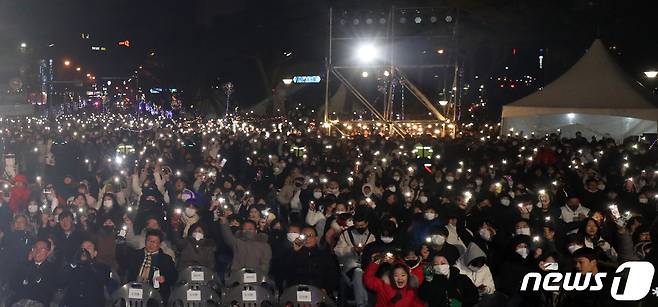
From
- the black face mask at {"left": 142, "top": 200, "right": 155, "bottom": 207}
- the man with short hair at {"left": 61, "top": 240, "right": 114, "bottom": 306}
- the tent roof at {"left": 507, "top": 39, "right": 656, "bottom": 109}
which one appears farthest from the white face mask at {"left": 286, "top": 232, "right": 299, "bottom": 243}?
the tent roof at {"left": 507, "top": 39, "right": 656, "bottom": 109}

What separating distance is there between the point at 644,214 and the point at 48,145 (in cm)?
1494

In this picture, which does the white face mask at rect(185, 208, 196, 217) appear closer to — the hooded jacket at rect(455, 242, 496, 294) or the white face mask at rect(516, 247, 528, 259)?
the hooded jacket at rect(455, 242, 496, 294)

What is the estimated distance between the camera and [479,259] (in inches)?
314

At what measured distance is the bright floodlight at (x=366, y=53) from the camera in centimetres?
2320

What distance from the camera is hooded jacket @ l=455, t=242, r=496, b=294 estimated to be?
7781 mm

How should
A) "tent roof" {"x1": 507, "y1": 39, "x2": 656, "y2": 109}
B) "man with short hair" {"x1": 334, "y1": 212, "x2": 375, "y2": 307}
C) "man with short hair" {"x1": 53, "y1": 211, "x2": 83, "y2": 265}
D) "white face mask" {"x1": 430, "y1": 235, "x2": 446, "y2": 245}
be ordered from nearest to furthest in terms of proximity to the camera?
"white face mask" {"x1": 430, "y1": 235, "x2": 446, "y2": 245}
"man with short hair" {"x1": 334, "y1": 212, "x2": 375, "y2": 307}
"man with short hair" {"x1": 53, "y1": 211, "x2": 83, "y2": 265}
"tent roof" {"x1": 507, "y1": 39, "x2": 656, "y2": 109}

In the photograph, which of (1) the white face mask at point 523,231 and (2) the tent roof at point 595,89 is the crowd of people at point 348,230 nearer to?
(1) the white face mask at point 523,231

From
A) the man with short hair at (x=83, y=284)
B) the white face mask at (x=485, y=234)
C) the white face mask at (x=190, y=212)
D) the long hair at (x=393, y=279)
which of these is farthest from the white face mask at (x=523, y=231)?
the man with short hair at (x=83, y=284)

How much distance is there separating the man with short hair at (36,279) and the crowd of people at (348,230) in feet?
0.05

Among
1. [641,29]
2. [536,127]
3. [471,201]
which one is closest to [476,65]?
[641,29]

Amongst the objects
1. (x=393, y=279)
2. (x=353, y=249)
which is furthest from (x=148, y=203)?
(x=393, y=279)

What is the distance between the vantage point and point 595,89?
22.0m

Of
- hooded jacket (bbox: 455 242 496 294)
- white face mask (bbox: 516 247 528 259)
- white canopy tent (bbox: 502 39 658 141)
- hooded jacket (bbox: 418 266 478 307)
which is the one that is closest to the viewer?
hooded jacket (bbox: 418 266 478 307)

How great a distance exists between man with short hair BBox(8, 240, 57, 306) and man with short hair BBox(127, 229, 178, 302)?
3.06ft
